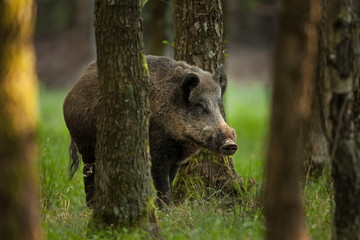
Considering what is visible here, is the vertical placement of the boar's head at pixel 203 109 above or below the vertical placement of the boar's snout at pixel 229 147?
above

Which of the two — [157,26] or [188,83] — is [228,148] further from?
[157,26]

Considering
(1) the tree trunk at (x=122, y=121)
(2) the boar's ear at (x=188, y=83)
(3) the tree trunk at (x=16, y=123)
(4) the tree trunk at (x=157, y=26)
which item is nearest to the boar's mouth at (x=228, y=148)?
(2) the boar's ear at (x=188, y=83)

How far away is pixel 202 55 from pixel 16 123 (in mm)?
3961

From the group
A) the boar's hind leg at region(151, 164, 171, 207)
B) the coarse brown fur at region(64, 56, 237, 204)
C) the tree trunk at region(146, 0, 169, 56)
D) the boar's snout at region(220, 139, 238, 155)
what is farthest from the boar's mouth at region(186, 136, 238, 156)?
the tree trunk at region(146, 0, 169, 56)

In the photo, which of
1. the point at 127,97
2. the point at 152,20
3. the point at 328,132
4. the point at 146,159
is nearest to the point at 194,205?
the point at 146,159

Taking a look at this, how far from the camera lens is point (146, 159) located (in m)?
5.26

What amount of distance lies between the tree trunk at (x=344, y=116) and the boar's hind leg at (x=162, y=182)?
2.61 m

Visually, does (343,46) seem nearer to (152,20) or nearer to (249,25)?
(152,20)

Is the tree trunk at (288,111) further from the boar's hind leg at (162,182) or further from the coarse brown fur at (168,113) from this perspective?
the coarse brown fur at (168,113)

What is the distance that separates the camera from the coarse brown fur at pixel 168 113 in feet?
23.2

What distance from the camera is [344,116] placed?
4.52 meters

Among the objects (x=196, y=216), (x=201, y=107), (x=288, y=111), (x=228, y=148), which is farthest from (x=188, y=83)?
(x=288, y=111)

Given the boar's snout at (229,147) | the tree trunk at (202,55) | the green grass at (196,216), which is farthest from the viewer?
the tree trunk at (202,55)

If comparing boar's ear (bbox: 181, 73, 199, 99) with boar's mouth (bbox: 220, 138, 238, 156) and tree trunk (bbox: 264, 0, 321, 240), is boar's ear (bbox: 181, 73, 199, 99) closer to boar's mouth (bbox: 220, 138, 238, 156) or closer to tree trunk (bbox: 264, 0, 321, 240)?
boar's mouth (bbox: 220, 138, 238, 156)
